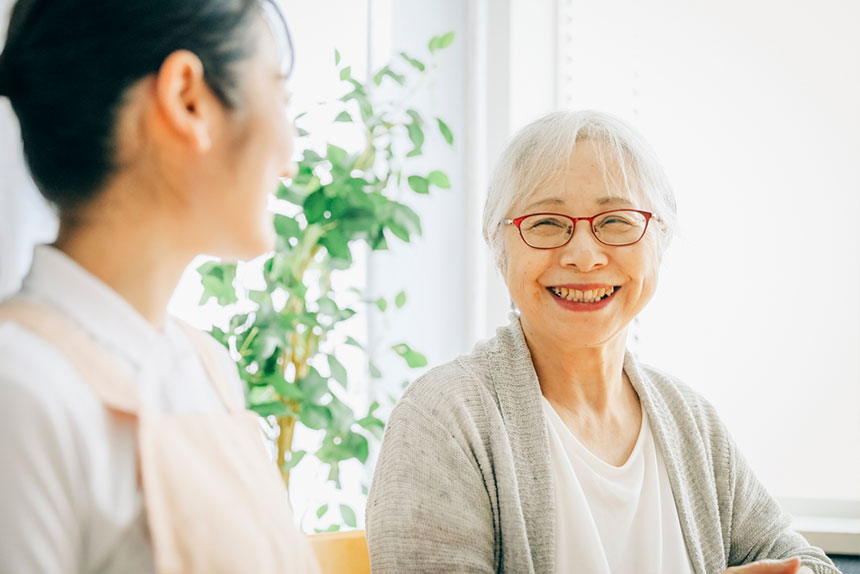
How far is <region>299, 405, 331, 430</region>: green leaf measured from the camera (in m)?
1.73

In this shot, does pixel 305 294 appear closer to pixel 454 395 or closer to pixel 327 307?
pixel 327 307

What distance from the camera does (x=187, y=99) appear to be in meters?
0.52

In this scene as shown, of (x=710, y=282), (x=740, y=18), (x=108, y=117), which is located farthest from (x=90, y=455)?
(x=740, y=18)

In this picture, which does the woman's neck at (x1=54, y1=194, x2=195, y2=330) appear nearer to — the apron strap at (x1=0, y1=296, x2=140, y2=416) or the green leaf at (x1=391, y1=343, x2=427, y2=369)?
the apron strap at (x1=0, y1=296, x2=140, y2=416)

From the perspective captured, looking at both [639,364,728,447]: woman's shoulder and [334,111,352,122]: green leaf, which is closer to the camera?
[639,364,728,447]: woman's shoulder

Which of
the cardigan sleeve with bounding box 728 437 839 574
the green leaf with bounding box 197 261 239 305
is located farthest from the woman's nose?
the green leaf with bounding box 197 261 239 305

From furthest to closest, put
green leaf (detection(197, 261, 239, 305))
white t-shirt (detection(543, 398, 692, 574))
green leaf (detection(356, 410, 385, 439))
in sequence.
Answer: green leaf (detection(356, 410, 385, 439)) → green leaf (detection(197, 261, 239, 305)) → white t-shirt (detection(543, 398, 692, 574))

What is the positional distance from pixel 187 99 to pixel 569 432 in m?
0.99

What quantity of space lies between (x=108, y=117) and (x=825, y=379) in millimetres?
2374

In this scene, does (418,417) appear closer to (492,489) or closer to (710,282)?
(492,489)

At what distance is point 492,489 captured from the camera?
3.95 ft

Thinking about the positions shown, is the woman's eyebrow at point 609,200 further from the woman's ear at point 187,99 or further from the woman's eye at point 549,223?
the woman's ear at point 187,99

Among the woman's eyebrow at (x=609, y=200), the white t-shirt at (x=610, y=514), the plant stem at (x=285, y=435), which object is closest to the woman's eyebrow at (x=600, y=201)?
the woman's eyebrow at (x=609, y=200)

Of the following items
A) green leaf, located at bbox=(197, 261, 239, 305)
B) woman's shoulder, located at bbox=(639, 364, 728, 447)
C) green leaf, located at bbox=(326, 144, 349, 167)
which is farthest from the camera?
green leaf, located at bbox=(326, 144, 349, 167)
